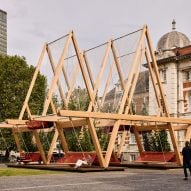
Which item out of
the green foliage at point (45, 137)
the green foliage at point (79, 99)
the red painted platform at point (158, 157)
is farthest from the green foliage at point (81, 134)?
the red painted platform at point (158, 157)

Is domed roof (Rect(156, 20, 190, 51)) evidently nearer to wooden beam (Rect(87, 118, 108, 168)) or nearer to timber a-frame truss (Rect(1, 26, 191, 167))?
timber a-frame truss (Rect(1, 26, 191, 167))

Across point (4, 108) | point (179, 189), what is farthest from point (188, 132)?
point (4, 108)

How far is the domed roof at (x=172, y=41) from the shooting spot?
203 feet

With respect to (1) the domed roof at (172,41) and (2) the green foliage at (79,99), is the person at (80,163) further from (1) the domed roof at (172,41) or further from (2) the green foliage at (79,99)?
(1) the domed roof at (172,41)

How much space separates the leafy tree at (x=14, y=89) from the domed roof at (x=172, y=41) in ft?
54.8

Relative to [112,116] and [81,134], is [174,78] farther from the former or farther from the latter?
[112,116]

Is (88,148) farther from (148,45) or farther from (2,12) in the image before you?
(2,12)

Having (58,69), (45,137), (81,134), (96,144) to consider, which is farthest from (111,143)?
(45,137)

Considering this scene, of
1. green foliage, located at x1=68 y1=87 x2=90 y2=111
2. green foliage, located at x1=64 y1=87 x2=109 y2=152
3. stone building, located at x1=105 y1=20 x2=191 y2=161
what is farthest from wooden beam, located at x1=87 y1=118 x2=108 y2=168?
stone building, located at x1=105 y1=20 x2=191 y2=161

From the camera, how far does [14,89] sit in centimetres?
5622

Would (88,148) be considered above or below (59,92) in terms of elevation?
below

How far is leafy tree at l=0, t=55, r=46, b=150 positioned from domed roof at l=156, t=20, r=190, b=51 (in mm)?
16705

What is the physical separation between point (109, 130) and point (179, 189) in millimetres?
17663

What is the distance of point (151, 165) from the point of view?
3231 centimetres
